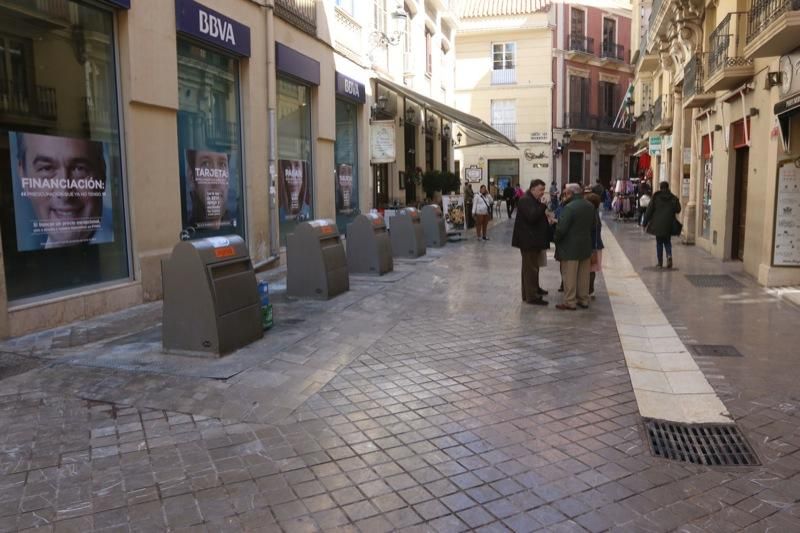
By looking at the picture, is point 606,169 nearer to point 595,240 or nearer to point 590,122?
point 590,122

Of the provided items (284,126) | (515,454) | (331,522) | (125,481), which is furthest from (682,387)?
(284,126)

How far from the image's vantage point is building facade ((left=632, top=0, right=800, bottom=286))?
9.55 meters

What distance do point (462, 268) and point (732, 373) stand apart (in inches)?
276

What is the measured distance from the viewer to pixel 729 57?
40.7 feet

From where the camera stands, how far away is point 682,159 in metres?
19.3

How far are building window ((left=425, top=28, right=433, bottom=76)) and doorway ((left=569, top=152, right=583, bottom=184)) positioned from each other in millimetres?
17962

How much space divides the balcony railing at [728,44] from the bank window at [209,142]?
8.95 metres

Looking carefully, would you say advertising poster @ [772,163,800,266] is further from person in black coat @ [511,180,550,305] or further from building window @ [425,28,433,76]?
building window @ [425,28,433,76]

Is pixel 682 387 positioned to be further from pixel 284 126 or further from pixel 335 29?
pixel 335 29

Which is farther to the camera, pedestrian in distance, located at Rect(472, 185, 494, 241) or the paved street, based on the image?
pedestrian in distance, located at Rect(472, 185, 494, 241)

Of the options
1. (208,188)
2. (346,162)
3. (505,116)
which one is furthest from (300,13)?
(505,116)

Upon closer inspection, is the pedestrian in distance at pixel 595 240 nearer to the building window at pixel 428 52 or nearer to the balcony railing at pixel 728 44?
the balcony railing at pixel 728 44

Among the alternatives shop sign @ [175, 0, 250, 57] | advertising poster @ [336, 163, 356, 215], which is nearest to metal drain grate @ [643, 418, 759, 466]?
shop sign @ [175, 0, 250, 57]

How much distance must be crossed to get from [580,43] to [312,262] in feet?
116
